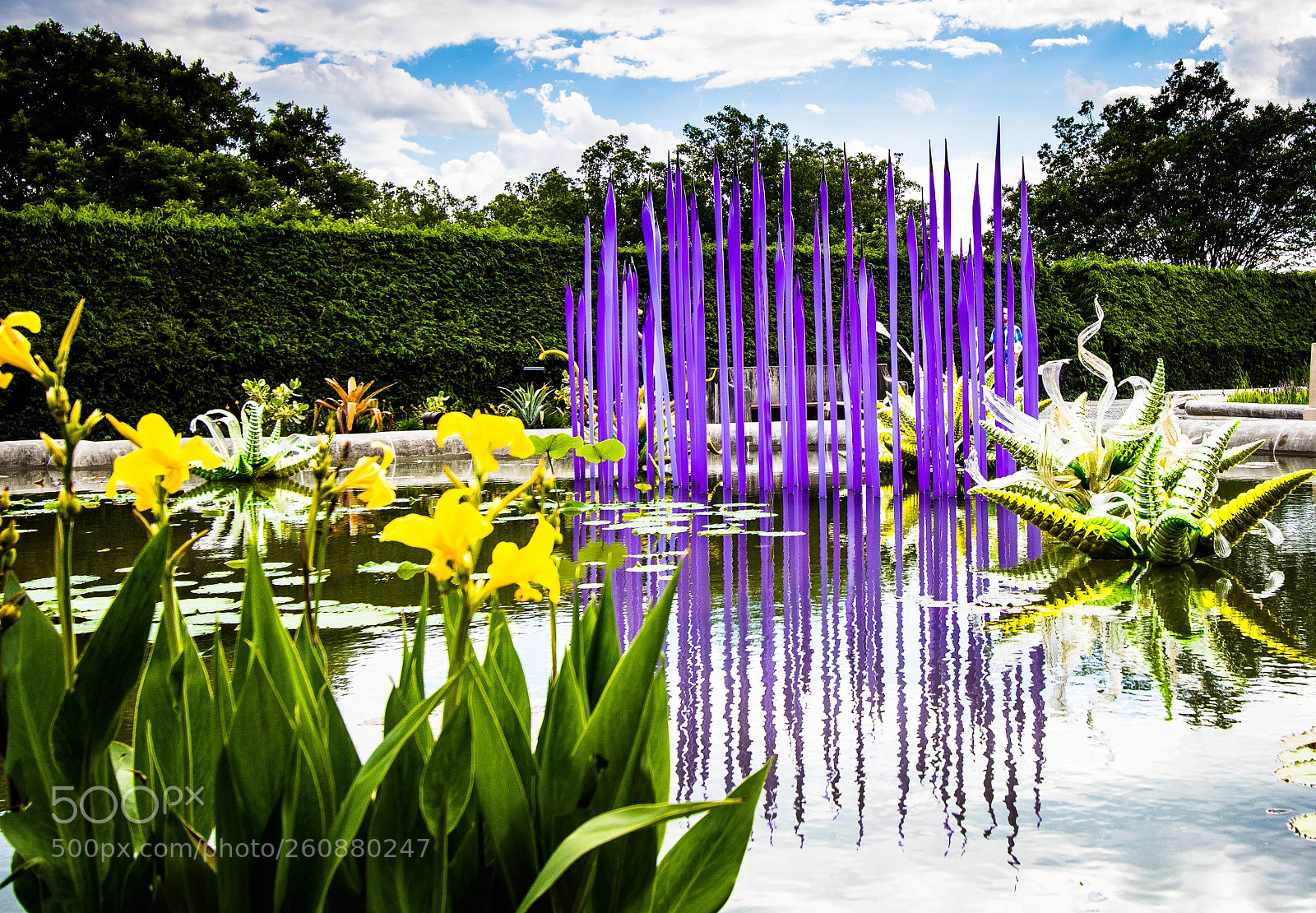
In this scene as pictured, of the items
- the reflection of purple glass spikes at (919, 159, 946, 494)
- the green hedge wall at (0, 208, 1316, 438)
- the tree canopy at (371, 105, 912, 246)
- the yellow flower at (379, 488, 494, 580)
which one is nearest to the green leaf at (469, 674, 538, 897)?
the yellow flower at (379, 488, 494, 580)

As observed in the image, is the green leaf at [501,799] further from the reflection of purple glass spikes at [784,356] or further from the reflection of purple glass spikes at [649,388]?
the reflection of purple glass spikes at [649,388]

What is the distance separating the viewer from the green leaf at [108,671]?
0.77 metres

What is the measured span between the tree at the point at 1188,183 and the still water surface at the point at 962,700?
1142 inches

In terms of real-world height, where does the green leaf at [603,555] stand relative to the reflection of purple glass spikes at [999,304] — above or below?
below

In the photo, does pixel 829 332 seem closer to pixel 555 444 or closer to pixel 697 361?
pixel 697 361

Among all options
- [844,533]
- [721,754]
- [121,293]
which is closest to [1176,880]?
[721,754]

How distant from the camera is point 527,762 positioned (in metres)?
0.93

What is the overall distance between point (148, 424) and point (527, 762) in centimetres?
45

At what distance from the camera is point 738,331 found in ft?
16.3

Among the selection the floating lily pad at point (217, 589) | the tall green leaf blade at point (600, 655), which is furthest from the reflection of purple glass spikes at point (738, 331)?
the tall green leaf blade at point (600, 655)

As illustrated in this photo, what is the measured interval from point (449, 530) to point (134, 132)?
23.5 meters

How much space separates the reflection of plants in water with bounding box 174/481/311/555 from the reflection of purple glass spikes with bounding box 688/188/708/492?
77.1 inches

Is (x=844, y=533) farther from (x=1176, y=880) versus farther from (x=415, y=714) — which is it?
(x=415, y=714)

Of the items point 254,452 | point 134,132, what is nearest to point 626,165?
point 134,132
